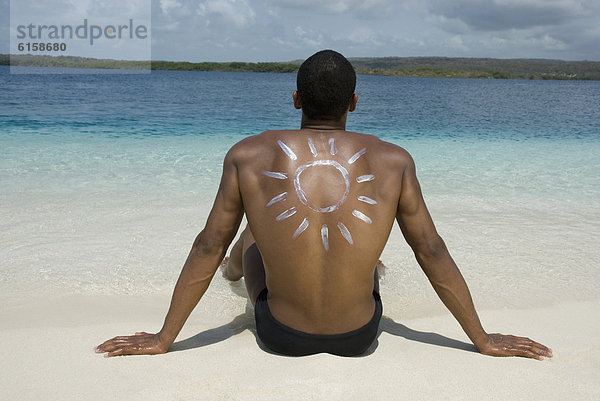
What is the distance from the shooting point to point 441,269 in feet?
7.49

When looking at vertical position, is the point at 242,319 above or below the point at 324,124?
below

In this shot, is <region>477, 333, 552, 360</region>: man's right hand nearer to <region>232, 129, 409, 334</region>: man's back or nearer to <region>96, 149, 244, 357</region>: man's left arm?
<region>232, 129, 409, 334</region>: man's back

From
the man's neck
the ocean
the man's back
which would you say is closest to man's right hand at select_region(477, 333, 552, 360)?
the man's back

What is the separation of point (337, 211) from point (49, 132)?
1274 centimetres

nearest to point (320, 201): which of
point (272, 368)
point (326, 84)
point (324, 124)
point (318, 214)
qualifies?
point (318, 214)

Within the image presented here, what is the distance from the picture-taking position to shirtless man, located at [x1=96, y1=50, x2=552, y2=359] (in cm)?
208

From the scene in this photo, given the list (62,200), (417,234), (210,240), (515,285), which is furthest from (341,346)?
(62,200)

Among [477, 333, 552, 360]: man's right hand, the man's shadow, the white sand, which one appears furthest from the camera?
the man's shadow

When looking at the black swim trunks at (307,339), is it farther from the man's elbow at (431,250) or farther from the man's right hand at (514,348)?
the man's right hand at (514,348)

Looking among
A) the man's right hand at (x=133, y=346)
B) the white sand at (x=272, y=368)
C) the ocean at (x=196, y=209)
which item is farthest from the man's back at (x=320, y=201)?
the ocean at (x=196, y=209)

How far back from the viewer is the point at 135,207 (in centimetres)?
578

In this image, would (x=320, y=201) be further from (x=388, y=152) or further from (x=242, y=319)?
(x=242, y=319)

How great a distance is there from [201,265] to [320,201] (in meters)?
0.60

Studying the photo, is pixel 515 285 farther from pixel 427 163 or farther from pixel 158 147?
pixel 158 147
